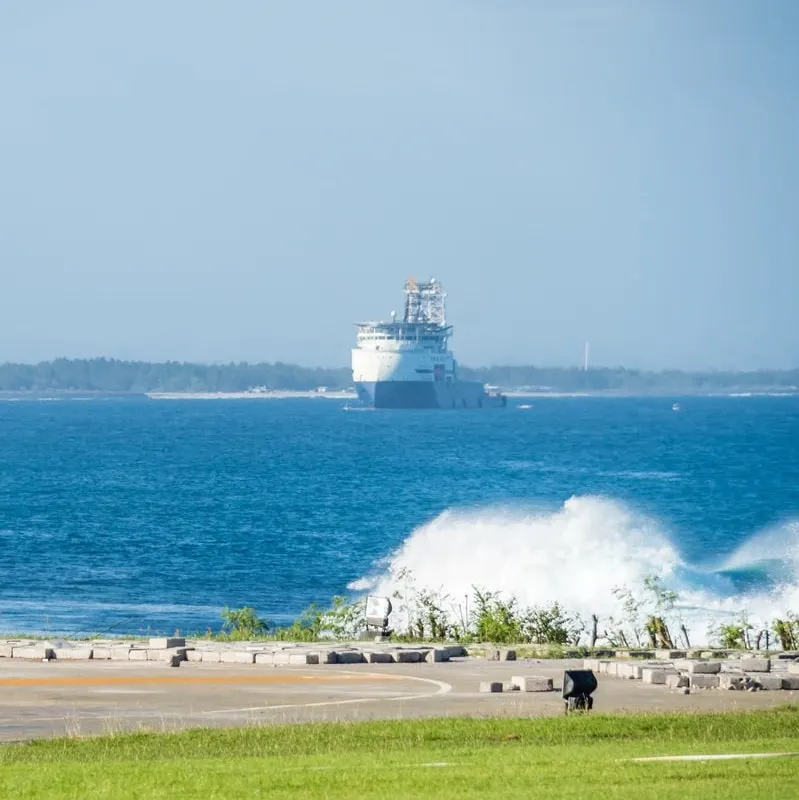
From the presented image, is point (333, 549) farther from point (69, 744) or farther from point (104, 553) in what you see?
point (69, 744)

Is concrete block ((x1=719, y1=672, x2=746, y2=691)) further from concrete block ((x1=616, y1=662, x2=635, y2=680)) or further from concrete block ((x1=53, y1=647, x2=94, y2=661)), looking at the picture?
concrete block ((x1=53, y1=647, x2=94, y2=661))

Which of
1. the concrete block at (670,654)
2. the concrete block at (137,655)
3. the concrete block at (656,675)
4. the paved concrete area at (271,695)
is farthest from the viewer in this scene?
the concrete block at (670,654)

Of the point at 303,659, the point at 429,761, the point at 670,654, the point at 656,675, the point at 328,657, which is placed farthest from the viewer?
the point at 670,654

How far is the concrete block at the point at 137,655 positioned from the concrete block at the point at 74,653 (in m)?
0.56

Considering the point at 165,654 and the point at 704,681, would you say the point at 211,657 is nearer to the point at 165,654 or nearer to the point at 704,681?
the point at 165,654

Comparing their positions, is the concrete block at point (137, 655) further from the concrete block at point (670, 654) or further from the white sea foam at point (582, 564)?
the white sea foam at point (582, 564)

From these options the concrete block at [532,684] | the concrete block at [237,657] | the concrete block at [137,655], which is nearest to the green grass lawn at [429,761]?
the concrete block at [532,684]

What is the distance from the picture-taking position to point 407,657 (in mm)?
25109

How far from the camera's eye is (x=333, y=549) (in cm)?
6688

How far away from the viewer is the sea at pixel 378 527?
→ 50.8 metres

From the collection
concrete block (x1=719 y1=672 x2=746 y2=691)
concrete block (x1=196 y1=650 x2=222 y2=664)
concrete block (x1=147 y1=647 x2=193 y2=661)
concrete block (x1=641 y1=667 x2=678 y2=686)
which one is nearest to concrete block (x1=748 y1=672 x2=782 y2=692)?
concrete block (x1=719 y1=672 x2=746 y2=691)

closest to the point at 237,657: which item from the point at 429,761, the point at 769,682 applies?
the point at 769,682

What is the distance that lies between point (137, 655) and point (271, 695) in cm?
489

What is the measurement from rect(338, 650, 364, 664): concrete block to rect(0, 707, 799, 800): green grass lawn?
680cm
